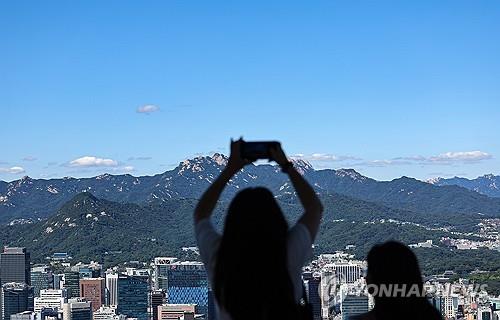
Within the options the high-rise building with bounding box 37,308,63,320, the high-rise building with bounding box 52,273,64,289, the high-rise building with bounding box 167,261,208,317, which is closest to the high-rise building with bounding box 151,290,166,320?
the high-rise building with bounding box 167,261,208,317

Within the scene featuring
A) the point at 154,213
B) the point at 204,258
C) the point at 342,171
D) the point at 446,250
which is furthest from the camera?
the point at 342,171

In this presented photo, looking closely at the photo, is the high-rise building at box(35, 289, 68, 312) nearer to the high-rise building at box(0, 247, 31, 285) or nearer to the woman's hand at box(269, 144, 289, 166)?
the high-rise building at box(0, 247, 31, 285)

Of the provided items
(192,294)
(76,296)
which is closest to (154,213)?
(76,296)

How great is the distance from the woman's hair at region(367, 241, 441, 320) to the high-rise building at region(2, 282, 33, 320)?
1135cm

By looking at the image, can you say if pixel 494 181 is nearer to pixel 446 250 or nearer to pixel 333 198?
pixel 333 198

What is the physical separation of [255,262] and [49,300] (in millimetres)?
16041

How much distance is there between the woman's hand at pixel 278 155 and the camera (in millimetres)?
1539

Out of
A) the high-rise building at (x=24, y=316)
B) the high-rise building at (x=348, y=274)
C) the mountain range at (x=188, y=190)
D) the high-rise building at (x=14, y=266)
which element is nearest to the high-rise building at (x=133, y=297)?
the high-rise building at (x=24, y=316)

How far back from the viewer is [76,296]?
65.6 feet

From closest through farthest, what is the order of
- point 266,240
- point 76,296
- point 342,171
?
point 266,240 < point 76,296 < point 342,171

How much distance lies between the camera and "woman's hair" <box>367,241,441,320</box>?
1.56 m

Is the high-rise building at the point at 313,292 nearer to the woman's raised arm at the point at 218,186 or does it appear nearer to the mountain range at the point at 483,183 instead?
the woman's raised arm at the point at 218,186

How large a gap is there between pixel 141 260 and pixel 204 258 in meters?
32.7

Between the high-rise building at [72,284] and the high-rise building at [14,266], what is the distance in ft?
4.62
